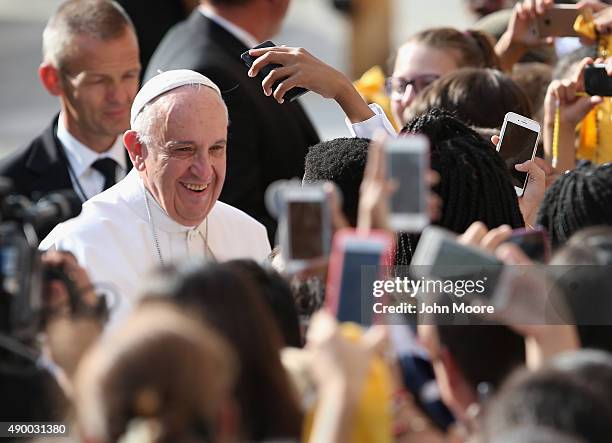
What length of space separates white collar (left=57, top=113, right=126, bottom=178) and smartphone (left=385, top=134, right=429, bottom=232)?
10.00ft

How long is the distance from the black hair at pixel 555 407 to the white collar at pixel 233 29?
3.52 metres

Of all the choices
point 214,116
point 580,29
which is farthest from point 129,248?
point 580,29

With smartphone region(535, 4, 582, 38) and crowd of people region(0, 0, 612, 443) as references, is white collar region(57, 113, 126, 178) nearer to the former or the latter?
crowd of people region(0, 0, 612, 443)

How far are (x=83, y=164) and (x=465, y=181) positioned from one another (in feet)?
7.63

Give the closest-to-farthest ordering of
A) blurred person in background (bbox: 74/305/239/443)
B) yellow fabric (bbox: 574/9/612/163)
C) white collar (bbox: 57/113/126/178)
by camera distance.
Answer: blurred person in background (bbox: 74/305/239/443) < yellow fabric (bbox: 574/9/612/163) < white collar (bbox: 57/113/126/178)

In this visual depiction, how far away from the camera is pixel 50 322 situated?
2979 mm

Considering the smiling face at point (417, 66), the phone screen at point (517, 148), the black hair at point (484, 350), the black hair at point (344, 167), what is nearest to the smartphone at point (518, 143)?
the phone screen at point (517, 148)

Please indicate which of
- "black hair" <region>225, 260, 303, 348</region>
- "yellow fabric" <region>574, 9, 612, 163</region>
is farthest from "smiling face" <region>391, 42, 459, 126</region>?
"black hair" <region>225, 260, 303, 348</region>

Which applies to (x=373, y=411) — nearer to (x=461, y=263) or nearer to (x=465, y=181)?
(x=461, y=263)

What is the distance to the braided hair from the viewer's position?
378 centimetres

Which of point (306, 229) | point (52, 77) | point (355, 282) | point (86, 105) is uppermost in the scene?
point (52, 77)

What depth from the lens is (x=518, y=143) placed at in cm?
463

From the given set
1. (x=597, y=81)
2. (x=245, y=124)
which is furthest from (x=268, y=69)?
(x=597, y=81)

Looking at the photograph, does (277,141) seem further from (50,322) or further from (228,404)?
(228,404)
